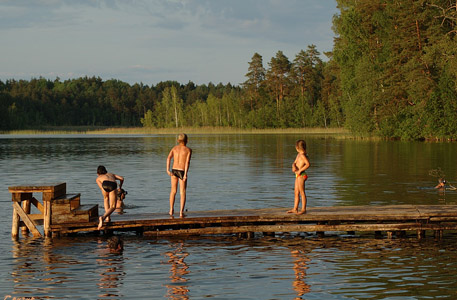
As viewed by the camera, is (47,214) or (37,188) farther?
(47,214)

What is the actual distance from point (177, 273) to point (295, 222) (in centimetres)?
488

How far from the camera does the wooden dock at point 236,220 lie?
16.0 m

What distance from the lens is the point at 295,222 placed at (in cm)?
1641

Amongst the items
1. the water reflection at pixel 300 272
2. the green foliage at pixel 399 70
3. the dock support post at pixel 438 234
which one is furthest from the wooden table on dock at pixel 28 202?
the green foliage at pixel 399 70

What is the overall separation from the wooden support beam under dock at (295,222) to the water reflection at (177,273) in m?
1.07

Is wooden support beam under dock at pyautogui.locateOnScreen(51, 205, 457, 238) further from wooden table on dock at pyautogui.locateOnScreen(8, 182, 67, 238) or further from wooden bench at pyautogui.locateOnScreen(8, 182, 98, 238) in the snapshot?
wooden table on dock at pyautogui.locateOnScreen(8, 182, 67, 238)

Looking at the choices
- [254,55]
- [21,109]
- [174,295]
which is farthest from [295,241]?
[21,109]

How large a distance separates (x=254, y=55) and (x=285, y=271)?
5419 inches

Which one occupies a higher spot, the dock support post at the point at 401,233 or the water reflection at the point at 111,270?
the dock support post at the point at 401,233

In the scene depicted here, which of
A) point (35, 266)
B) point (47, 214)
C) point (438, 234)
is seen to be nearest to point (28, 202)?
point (47, 214)

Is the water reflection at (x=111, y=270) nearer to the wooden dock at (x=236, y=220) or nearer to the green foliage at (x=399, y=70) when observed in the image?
the wooden dock at (x=236, y=220)

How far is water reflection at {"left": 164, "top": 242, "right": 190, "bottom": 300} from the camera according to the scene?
10.8m

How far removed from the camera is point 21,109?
656ft

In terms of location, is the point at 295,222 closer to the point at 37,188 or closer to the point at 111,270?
the point at 111,270
